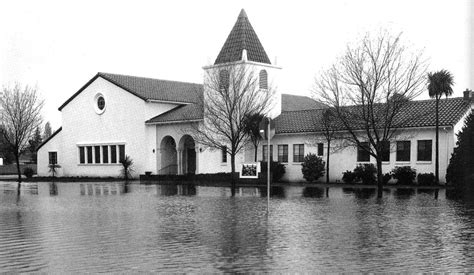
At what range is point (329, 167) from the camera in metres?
40.7

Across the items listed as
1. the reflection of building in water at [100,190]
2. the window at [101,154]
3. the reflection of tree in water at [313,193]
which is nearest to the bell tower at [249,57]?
the reflection of building in water at [100,190]

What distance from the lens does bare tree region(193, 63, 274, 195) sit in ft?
125

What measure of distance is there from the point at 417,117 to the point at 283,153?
416 inches

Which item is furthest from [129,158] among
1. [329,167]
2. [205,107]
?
[329,167]

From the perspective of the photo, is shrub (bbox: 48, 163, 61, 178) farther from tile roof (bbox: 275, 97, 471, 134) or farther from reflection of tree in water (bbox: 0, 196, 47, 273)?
reflection of tree in water (bbox: 0, 196, 47, 273)

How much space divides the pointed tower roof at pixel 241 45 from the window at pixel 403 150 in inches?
458

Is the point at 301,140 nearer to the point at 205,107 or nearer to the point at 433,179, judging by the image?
the point at 205,107

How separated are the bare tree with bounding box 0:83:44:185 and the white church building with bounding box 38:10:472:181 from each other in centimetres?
302

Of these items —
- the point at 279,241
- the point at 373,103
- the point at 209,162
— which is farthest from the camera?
the point at 209,162

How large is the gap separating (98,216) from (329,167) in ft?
82.0

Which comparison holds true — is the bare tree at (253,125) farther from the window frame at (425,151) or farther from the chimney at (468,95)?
the chimney at (468,95)

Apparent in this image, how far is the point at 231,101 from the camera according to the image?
126 feet

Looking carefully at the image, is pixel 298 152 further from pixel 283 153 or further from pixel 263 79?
pixel 263 79

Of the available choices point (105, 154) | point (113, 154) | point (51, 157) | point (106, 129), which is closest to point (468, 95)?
point (113, 154)
